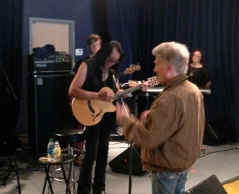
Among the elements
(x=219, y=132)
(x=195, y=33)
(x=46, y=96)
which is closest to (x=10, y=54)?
(x=46, y=96)

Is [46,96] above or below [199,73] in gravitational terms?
below

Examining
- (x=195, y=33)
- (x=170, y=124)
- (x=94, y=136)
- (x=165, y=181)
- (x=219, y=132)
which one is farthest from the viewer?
(x=195, y=33)

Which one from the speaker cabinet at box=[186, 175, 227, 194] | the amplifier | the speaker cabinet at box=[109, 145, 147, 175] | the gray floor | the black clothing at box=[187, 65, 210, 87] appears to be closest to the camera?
the speaker cabinet at box=[186, 175, 227, 194]

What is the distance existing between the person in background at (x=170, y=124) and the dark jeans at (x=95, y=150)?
0.97 metres

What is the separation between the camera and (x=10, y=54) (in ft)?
16.0

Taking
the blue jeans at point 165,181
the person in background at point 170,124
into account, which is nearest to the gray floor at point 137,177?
the blue jeans at point 165,181

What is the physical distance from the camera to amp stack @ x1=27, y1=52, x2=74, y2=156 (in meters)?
4.52

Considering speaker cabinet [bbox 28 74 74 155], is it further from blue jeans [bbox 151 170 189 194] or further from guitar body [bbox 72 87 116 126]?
blue jeans [bbox 151 170 189 194]

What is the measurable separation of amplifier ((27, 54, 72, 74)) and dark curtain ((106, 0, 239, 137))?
160 centimetres

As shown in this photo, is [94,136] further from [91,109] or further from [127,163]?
[127,163]

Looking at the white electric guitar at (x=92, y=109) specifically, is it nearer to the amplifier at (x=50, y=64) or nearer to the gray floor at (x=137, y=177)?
the gray floor at (x=137, y=177)

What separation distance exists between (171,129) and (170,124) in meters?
0.03

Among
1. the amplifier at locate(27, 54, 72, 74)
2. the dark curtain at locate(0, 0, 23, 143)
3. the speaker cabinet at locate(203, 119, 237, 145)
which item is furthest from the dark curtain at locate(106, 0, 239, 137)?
the dark curtain at locate(0, 0, 23, 143)

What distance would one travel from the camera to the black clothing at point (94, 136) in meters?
3.06
